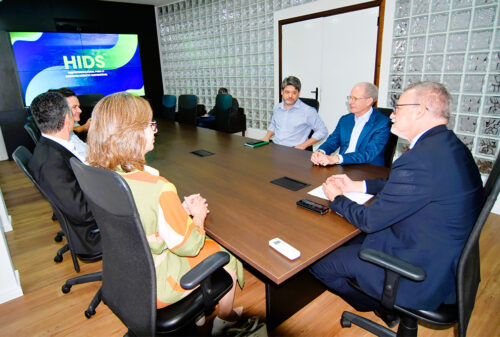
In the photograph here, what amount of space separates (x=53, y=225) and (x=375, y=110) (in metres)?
3.14

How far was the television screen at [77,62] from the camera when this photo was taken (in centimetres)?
531

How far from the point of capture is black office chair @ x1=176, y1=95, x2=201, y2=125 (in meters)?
4.14

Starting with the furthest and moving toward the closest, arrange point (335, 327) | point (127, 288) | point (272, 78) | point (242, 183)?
point (272, 78), point (242, 183), point (335, 327), point (127, 288)

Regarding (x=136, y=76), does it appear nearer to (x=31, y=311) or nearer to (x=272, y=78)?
(x=272, y=78)

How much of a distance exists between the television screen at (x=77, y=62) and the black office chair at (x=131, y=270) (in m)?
5.66

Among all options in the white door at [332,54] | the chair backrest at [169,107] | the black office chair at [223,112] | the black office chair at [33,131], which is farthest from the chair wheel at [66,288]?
the white door at [332,54]

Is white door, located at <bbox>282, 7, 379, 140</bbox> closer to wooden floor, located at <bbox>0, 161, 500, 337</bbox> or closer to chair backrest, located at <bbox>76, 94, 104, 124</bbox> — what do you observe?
wooden floor, located at <bbox>0, 161, 500, 337</bbox>

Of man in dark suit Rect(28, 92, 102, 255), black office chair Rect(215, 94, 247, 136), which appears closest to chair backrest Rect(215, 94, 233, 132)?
black office chair Rect(215, 94, 247, 136)

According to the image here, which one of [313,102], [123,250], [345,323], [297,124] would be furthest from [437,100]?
[313,102]

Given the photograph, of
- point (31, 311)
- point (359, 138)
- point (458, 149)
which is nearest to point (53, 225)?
point (31, 311)

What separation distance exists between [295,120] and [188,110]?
1.87 meters

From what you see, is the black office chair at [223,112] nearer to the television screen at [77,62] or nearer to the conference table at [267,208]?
the conference table at [267,208]

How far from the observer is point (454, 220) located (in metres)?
1.10

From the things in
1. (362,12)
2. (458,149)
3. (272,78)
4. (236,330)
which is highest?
(362,12)
